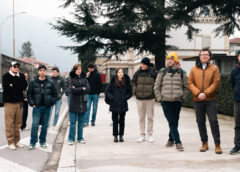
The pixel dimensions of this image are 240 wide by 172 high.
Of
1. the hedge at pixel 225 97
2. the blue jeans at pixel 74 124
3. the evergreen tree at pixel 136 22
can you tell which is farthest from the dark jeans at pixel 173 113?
the evergreen tree at pixel 136 22

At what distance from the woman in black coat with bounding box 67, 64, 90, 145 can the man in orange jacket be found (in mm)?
2408

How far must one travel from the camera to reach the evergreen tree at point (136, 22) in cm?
1630

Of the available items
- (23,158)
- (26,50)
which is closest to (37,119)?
(23,158)

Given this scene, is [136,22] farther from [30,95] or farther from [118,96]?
[30,95]

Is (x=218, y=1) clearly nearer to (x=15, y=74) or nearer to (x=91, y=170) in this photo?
(x=15, y=74)

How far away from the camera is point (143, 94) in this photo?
6594 millimetres

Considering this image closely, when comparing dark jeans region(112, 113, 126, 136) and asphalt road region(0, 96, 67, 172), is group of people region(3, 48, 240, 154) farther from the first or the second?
asphalt road region(0, 96, 67, 172)

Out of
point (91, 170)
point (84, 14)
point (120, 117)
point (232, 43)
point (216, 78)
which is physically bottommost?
point (91, 170)

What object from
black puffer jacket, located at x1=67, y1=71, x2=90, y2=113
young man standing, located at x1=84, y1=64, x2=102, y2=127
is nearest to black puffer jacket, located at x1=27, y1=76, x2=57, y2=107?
black puffer jacket, located at x1=67, y1=71, x2=90, y2=113

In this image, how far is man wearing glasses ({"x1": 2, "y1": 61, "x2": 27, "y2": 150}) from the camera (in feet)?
20.0

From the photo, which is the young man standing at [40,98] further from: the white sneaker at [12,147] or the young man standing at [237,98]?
the young man standing at [237,98]

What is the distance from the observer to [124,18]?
719 inches

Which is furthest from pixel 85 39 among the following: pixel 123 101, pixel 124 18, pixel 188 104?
pixel 123 101

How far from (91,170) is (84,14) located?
1535 cm
